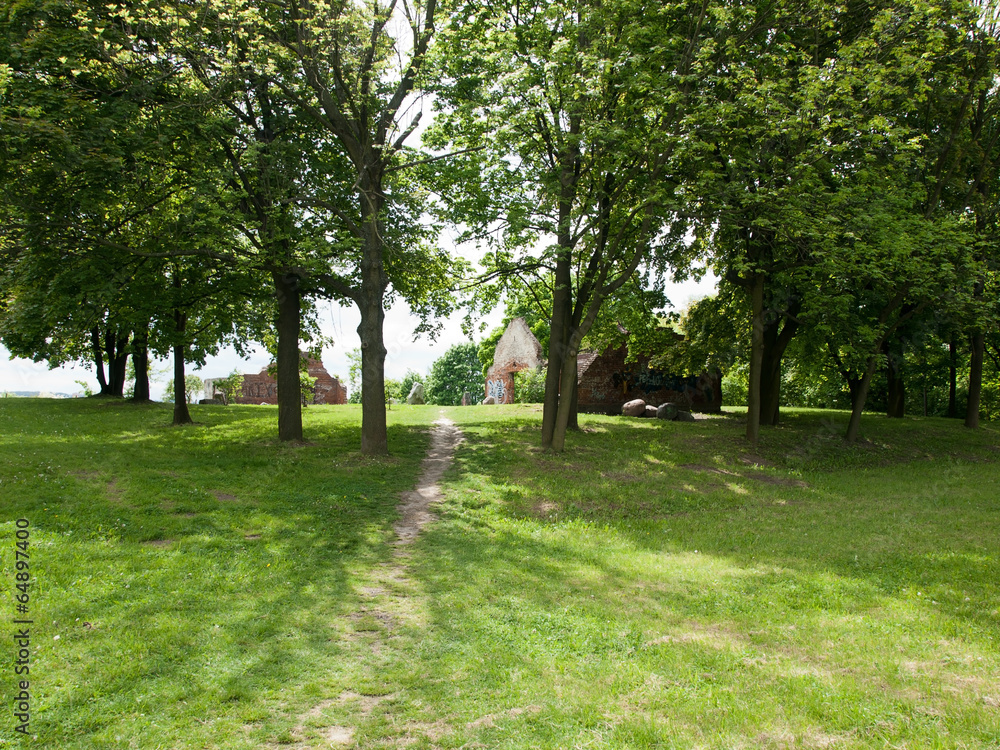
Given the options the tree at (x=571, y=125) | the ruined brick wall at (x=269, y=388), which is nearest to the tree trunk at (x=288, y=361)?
the tree at (x=571, y=125)

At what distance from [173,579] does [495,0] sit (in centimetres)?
1665

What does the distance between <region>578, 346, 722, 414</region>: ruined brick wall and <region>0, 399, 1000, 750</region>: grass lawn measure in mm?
15734

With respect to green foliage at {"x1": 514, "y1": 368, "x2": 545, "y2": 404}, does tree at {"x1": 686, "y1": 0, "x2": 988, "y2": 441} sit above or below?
above

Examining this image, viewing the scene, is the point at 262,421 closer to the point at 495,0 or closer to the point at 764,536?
the point at 495,0

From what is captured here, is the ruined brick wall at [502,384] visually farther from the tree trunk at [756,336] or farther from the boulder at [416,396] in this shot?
the tree trunk at [756,336]

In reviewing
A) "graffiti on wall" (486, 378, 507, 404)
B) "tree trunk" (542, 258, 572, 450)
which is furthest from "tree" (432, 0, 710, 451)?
"graffiti on wall" (486, 378, 507, 404)

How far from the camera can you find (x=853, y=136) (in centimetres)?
1533

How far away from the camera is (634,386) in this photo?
31.7 metres

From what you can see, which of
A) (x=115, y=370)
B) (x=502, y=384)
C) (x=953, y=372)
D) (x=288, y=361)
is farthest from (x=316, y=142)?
(x=953, y=372)

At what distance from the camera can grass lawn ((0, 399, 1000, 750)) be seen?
4.49 m

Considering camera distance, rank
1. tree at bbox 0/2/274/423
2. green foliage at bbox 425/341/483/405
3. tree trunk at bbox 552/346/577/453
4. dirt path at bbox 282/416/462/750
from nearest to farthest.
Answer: dirt path at bbox 282/416/462/750 → tree at bbox 0/2/274/423 → tree trunk at bbox 552/346/577/453 → green foliage at bbox 425/341/483/405

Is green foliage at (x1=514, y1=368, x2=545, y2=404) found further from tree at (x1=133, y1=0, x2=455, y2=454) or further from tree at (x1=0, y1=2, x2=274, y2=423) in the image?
tree at (x1=0, y1=2, x2=274, y2=423)

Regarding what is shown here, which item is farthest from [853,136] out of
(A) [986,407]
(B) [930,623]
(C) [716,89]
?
(A) [986,407]

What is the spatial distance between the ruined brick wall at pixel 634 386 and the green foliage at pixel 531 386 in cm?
438
